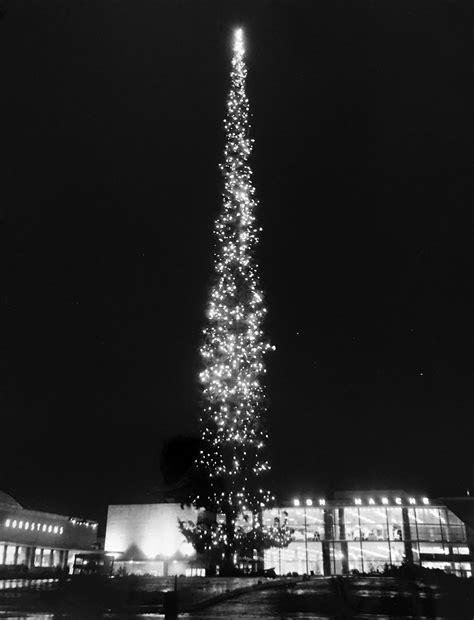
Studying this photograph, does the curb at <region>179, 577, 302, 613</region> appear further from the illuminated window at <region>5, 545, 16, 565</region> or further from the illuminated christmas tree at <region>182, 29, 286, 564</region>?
the illuminated window at <region>5, 545, 16, 565</region>

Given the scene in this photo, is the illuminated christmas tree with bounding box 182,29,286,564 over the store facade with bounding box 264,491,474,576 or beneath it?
over

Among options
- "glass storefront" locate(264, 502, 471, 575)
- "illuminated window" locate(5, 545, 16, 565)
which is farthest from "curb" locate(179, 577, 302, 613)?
"illuminated window" locate(5, 545, 16, 565)

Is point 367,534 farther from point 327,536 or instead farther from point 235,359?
point 235,359

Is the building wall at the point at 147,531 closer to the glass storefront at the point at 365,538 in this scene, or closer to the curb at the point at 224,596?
the glass storefront at the point at 365,538

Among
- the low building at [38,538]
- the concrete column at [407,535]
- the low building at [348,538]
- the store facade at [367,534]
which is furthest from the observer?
the low building at [38,538]

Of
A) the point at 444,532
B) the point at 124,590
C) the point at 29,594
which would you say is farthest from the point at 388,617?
the point at 444,532

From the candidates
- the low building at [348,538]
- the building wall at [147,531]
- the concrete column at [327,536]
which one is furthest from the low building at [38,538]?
→ the concrete column at [327,536]

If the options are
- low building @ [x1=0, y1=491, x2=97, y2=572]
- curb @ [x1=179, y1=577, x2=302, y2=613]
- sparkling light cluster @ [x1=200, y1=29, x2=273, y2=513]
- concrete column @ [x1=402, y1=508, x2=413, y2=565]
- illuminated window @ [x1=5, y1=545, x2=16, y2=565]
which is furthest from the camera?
illuminated window @ [x1=5, y1=545, x2=16, y2=565]

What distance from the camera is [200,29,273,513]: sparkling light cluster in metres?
26.4

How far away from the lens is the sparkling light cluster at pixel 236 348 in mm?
26391

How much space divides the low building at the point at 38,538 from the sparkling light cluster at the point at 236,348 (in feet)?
58.5

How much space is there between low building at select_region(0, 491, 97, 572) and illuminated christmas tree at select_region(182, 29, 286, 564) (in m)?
17.3

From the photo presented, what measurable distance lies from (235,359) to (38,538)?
28458 mm

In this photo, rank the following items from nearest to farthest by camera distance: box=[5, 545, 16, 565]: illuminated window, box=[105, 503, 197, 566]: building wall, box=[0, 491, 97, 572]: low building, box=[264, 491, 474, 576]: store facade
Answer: box=[264, 491, 474, 576]: store facade, box=[0, 491, 97, 572]: low building, box=[5, 545, 16, 565]: illuminated window, box=[105, 503, 197, 566]: building wall
